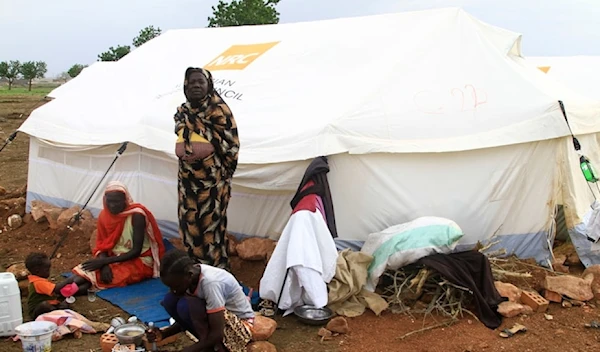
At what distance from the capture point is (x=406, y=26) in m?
5.60

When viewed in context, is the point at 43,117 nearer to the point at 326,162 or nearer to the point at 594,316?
the point at 326,162

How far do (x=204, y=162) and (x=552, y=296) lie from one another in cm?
267

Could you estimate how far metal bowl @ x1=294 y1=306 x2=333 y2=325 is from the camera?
3.88 m

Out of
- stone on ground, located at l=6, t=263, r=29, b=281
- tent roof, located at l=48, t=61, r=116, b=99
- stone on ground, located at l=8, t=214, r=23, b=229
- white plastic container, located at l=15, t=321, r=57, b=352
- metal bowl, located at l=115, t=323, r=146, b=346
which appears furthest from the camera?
tent roof, located at l=48, t=61, r=116, b=99

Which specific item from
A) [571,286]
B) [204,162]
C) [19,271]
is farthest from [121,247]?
[571,286]

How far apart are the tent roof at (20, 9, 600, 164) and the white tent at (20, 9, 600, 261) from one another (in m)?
0.01

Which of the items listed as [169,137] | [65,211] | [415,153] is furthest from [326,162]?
[65,211]

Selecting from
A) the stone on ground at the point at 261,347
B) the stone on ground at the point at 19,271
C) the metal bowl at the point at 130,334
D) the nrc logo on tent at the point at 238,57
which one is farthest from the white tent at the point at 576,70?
the metal bowl at the point at 130,334

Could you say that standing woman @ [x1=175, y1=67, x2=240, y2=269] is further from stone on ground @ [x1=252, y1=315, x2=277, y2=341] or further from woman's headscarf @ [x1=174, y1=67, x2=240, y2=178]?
stone on ground @ [x1=252, y1=315, x2=277, y2=341]

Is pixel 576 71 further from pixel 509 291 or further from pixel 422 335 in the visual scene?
pixel 422 335

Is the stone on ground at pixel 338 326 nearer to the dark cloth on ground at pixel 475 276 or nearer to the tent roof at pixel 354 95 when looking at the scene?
the dark cloth on ground at pixel 475 276

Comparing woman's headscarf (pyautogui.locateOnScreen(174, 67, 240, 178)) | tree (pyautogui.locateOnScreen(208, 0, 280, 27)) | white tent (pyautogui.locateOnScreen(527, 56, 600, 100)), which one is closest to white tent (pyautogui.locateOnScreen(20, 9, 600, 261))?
woman's headscarf (pyautogui.locateOnScreen(174, 67, 240, 178))

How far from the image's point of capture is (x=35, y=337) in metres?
3.27

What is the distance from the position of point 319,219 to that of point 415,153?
1016 millimetres
